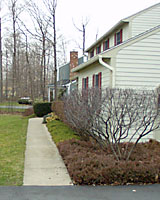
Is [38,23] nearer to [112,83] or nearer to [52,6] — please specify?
[52,6]

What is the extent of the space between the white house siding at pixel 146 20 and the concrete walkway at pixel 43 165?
6658 millimetres

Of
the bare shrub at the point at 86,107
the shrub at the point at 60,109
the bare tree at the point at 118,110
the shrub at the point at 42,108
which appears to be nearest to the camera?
the bare tree at the point at 118,110

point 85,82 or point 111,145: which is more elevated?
point 85,82

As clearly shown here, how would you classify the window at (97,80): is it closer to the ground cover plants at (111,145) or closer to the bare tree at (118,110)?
the ground cover plants at (111,145)

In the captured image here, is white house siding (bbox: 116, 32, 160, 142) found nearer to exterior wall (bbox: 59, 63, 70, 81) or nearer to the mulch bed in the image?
the mulch bed

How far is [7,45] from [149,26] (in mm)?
25964

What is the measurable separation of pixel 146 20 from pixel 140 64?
438cm

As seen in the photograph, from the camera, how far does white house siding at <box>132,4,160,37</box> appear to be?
11820 mm

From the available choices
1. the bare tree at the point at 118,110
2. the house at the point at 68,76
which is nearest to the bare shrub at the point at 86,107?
the bare tree at the point at 118,110

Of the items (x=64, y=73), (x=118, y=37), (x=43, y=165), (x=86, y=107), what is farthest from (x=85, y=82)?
(x=64, y=73)

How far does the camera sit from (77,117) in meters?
7.38

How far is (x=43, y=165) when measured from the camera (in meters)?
6.30

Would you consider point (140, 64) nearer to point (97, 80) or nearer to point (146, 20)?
point (97, 80)

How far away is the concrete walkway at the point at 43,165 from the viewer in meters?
5.20
